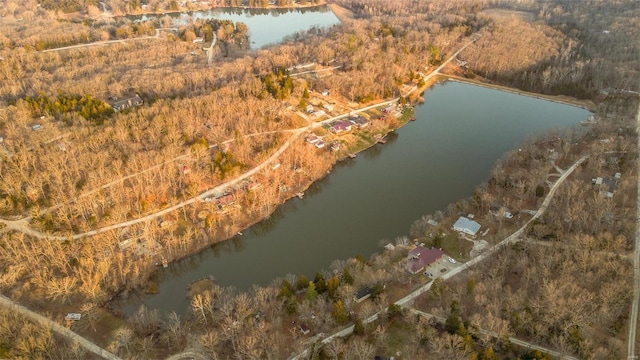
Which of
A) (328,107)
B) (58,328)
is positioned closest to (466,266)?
(58,328)

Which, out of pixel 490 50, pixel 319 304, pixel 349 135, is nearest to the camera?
pixel 319 304

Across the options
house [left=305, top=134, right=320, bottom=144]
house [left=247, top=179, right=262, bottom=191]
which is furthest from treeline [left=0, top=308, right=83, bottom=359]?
house [left=305, top=134, right=320, bottom=144]

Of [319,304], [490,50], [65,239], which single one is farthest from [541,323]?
[490,50]

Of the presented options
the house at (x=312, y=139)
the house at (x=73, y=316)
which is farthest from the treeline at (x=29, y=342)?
the house at (x=312, y=139)

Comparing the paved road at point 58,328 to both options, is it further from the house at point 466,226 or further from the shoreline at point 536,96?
the shoreline at point 536,96

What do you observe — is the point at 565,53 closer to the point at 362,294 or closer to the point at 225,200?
the point at 225,200

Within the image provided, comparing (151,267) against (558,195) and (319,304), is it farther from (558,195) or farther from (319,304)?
(558,195)
